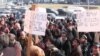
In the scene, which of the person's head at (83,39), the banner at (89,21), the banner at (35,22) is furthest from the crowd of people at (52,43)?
the banner at (89,21)

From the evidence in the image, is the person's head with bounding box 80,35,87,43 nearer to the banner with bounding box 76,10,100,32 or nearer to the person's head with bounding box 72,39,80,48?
the person's head with bounding box 72,39,80,48

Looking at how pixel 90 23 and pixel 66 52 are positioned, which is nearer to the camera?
pixel 90 23

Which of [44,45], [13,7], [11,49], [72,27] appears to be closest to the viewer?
[11,49]

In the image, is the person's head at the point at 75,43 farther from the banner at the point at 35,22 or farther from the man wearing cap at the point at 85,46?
the banner at the point at 35,22

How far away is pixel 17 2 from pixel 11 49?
9.51 meters

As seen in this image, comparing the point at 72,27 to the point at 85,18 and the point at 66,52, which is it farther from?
the point at 85,18

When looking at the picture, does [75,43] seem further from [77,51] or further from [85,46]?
[85,46]

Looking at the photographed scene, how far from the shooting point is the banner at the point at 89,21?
4.57 m

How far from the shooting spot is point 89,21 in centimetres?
460

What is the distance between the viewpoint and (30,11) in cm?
456

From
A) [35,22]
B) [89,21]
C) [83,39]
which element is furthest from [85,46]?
[35,22]

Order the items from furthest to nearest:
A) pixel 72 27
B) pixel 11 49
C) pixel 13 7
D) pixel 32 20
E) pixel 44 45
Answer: pixel 13 7, pixel 72 27, pixel 44 45, pixel 11 49, pixel 32 20

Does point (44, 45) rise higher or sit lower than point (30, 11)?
lower

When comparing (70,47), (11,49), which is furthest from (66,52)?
(11,49)
